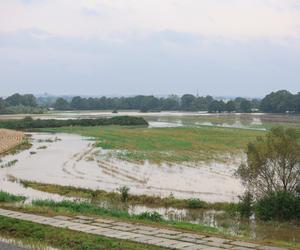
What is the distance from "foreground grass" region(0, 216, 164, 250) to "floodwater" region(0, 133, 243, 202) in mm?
11641

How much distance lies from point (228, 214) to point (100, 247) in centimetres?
996

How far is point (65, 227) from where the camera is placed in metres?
13.5

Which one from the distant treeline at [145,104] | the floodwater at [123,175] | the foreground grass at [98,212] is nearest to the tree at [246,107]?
the distant treeline at [145,104]

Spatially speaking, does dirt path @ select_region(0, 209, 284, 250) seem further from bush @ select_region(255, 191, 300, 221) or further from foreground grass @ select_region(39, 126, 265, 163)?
foreground grass @ select_region(39, 126, 265, 163)

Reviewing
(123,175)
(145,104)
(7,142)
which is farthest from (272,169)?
(145,104)

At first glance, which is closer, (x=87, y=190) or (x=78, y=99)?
(x=87, y=190)

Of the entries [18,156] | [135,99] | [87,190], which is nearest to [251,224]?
[87,190]

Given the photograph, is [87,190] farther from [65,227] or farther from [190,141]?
[190,141]

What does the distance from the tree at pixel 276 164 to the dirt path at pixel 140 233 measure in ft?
26.1

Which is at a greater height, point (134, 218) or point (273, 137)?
point (273, 137)

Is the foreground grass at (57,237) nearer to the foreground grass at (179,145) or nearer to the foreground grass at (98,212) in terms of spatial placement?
the foreground grass at (98,212)

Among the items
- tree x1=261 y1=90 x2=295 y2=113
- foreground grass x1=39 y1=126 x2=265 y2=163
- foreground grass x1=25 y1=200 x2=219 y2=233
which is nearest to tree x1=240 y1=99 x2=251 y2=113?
tree x1=261 y1=90 x2=295 y2=113

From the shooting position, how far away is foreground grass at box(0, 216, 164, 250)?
11734mm

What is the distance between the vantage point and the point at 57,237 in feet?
41.5
